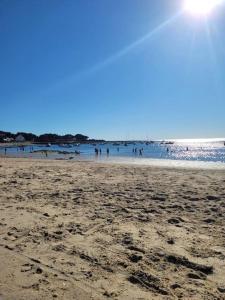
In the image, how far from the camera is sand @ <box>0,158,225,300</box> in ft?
15.5

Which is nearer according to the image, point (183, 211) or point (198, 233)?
point (198, 233)

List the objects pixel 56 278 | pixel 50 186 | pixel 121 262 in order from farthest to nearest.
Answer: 1. pixel 50 186
2. pixel 121 262
3. pixel 56 278

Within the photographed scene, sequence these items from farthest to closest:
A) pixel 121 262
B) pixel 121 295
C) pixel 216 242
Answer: pixel 216 242 < pixel 121 262 < pixel 121 295

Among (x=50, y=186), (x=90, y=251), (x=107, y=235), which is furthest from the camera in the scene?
(x=50, y=186)

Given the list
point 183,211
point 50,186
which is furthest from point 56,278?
point 50,186

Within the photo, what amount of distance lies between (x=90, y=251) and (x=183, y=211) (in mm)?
3865

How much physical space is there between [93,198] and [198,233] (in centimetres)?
456

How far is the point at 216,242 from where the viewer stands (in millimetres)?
6668

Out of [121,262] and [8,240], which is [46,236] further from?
[121,262]

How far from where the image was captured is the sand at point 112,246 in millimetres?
Answer: 4738

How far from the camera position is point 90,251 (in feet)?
20.2

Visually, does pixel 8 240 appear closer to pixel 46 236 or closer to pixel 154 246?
pixel 46 236

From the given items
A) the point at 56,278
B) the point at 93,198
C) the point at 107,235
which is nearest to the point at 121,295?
the point at 56,278

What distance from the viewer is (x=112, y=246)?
A: 645cm
